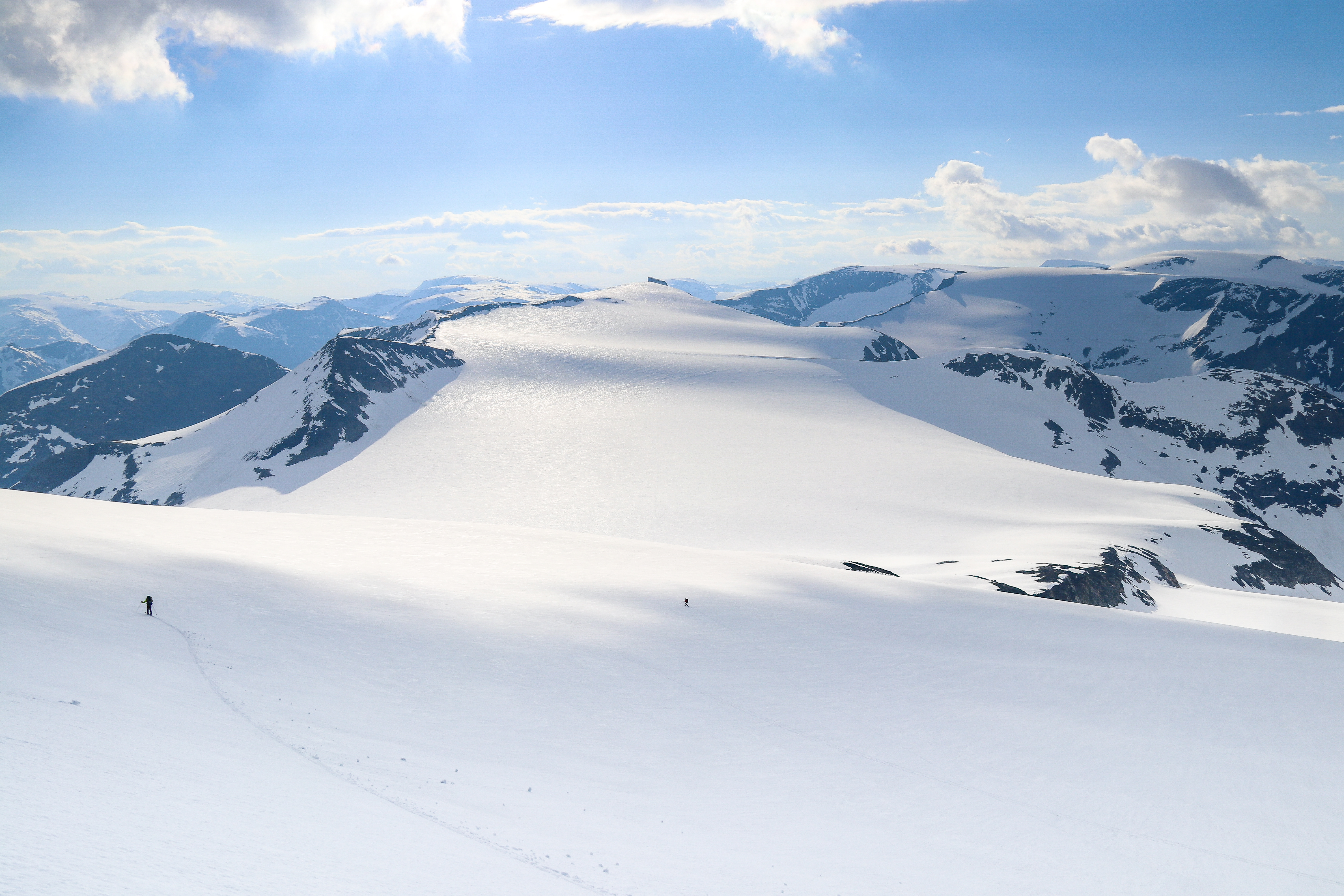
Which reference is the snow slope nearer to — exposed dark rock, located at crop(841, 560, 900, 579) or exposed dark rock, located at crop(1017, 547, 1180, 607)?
exposed dark rock, located at crop(841, 560, 900, 579)

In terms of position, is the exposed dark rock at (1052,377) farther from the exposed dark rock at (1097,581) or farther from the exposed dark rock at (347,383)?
the exposed dark rock at (347,383)

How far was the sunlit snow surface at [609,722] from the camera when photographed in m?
13.8

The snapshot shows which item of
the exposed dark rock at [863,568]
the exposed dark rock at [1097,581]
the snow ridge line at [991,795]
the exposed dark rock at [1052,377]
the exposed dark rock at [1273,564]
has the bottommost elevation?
the exposed dark rock at [1273,564]

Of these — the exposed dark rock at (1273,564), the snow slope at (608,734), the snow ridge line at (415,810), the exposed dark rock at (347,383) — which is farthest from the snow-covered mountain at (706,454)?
the snow ridge line at (415,810)

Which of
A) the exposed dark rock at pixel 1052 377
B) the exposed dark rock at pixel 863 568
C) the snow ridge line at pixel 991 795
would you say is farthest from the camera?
the exposed dark rock at pixel 1052 377

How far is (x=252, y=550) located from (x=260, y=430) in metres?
111

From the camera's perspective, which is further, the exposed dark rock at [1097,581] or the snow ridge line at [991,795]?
the exposed dark rock at [1097,581]

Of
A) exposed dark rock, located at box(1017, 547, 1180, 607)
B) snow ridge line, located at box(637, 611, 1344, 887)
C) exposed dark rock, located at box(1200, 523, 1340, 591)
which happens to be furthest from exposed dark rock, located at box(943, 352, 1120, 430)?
snow ridge line, located at box(637, 611, 1344, 887)

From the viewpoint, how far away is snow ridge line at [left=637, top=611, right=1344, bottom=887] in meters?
18.9

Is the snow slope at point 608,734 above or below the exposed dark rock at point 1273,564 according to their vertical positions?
above

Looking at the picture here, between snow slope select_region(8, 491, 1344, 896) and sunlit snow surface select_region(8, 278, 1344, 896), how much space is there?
0.39 ft

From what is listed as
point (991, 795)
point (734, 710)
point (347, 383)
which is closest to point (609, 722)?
point (734, 710)

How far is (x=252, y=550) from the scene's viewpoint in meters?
34.1

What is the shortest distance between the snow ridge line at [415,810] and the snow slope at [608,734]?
5.2 inches
